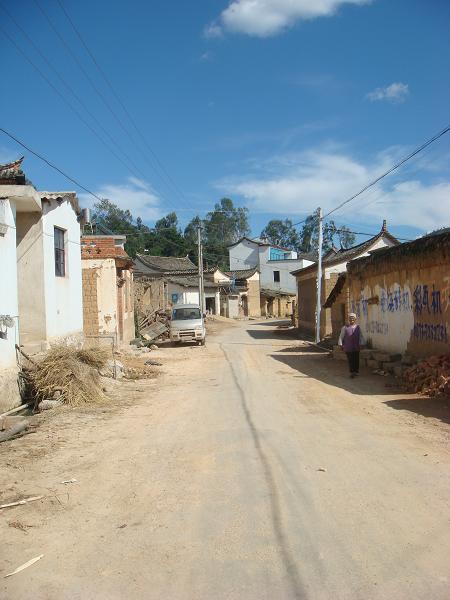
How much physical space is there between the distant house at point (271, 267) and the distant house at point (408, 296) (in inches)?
1826

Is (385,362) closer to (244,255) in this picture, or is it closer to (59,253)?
(59,253)

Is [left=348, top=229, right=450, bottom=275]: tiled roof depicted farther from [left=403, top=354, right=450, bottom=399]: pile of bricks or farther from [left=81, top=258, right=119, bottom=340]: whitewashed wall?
[left=81, top=258, right=119, bottom=340]: whitewashed wall

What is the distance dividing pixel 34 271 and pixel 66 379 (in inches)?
136

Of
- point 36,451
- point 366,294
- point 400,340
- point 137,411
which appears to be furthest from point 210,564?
point 366,294

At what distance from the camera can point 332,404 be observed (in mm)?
9547

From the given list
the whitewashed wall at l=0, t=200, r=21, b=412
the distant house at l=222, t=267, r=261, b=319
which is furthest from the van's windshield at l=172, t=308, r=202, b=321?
the distant house at l=222, t=267, r=261, b=319

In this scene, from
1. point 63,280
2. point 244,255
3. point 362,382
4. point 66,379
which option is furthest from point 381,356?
point 244,255

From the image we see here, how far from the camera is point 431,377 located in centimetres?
1042

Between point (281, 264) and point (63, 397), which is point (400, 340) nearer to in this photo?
point (63, 397)

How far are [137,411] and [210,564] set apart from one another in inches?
238

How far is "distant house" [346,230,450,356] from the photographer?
11.7 meters

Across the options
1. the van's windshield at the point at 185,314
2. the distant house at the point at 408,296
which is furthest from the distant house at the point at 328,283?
the distant house at the point at 408,296

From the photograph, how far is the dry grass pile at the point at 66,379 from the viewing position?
963cm

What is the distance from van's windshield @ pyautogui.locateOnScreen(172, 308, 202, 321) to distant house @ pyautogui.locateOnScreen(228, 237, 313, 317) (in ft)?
124
